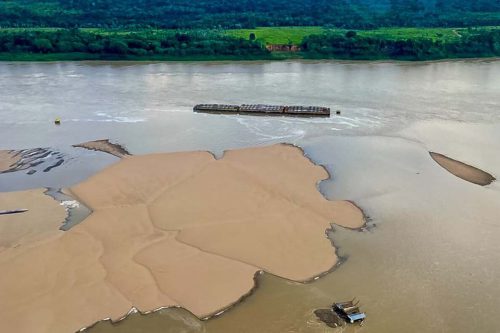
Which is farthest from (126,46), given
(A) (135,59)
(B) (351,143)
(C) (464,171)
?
(C) (464,171)

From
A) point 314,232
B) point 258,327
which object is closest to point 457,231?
point 314,232

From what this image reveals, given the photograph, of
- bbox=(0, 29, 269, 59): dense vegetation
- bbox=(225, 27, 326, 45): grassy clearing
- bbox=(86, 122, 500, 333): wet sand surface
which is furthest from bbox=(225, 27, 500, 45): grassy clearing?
bbox=(86, 122, 500, 333): wet sand surface

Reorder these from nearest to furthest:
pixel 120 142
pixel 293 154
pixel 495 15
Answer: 1. pixel 293 154
2. pixel 120 142
3. pixel 495 15

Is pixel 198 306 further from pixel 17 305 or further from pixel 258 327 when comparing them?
pixel 17 305

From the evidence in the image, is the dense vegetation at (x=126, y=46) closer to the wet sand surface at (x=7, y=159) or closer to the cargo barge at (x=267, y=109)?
the cargo barge at (x=267, y=109)

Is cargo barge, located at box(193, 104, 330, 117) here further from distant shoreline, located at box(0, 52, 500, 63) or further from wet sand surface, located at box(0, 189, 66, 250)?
distant shoreline, located at box(0, 52, 500, 63)

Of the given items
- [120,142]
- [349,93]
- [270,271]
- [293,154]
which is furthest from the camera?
[349,93]
